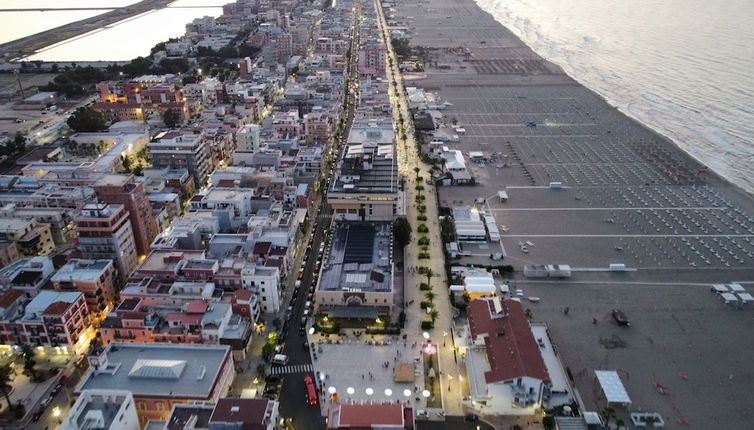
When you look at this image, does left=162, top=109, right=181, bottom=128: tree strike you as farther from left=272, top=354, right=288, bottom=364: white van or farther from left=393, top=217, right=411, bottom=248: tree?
left=272, top=354, right=288, bottom=364: white van

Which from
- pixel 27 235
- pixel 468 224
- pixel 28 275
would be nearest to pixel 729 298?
pixel 468 224

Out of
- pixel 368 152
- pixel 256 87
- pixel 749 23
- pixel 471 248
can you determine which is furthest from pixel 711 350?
pixel 749 23

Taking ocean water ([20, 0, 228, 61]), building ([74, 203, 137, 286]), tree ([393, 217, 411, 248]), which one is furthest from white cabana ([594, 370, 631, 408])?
ocean water ([20, 0, 228, 61])

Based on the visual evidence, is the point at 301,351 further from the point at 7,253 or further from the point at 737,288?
the point at 737,288

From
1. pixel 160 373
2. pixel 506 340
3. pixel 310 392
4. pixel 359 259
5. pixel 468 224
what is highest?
pixel 160 373

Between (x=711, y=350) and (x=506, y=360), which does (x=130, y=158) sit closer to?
(x=506, y=360)

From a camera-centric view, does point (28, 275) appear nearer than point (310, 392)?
No

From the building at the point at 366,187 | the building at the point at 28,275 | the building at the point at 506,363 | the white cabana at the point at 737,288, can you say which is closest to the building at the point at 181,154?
the building at the point at 366,187
